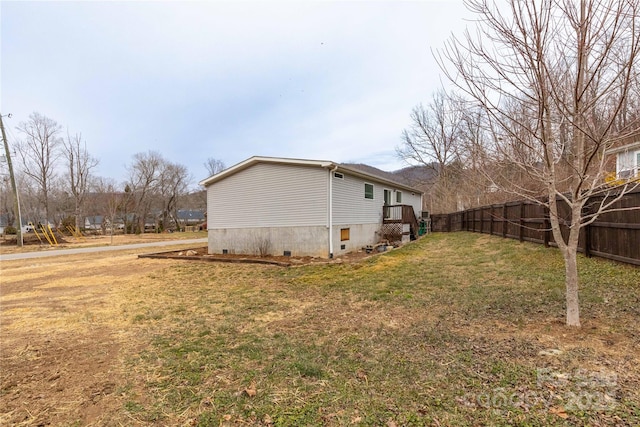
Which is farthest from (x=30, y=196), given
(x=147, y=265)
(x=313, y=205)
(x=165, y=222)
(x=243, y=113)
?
(x=313, y=205)

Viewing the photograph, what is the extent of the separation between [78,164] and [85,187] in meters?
2.55

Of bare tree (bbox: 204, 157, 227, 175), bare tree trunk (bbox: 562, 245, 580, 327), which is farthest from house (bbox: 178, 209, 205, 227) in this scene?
bare tree trunk (bbox: 562, 245, 580, 327)

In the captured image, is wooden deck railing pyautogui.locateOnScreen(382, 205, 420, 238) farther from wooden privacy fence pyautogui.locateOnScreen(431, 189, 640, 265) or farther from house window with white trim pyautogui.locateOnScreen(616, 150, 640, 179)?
house window with white trim pyautogui.locateOnScreen(616, 150, 640, 179)

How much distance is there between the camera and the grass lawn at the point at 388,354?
6.83 ft

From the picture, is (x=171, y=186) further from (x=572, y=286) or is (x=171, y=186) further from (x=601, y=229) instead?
(x=572, y=286)

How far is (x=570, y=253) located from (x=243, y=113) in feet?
53.8

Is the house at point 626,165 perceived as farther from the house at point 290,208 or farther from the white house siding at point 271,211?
the white house siding at point 271,211

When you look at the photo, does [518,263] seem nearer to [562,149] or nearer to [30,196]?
[562,149]

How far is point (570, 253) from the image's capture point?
3180mm

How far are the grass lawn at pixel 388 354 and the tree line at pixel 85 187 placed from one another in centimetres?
3060

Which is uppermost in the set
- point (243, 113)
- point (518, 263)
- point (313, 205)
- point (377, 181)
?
point (243, 113)

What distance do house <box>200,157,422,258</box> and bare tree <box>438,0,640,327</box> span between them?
23.0 feet

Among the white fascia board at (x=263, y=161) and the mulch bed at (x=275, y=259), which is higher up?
the white fascia board at (x=263, y=161)

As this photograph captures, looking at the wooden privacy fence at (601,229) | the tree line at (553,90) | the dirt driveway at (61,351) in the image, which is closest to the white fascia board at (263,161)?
the wooden privacy fence at (601,229)
